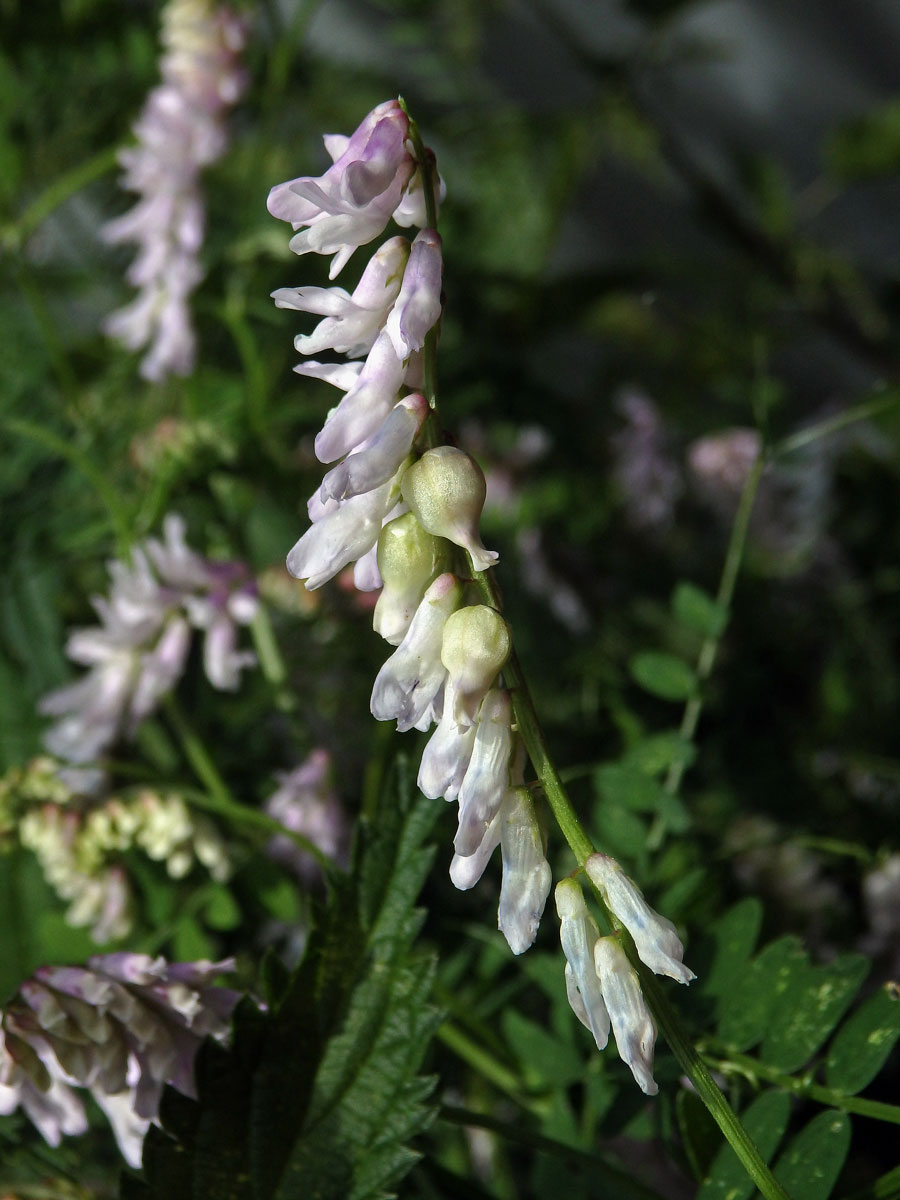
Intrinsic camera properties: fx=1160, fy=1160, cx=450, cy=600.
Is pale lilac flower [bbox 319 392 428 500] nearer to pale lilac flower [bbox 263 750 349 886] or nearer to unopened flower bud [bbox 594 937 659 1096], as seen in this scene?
unopened flower bud [bbox 594 937 659 1096]

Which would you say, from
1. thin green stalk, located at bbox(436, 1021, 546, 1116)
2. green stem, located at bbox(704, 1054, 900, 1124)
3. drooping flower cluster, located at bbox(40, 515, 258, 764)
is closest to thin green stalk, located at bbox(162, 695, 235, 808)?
drooping flower cluster, located at bbox(40, 515, 258, 764)

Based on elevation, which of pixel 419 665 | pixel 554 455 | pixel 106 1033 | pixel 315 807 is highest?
pixel 419 665

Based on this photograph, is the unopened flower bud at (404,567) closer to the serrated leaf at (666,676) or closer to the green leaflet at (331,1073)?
the green leaflet at (331,1073)

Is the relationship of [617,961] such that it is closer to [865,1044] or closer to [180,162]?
[865,1044]

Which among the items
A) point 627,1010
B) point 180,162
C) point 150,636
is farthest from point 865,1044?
point 180,162

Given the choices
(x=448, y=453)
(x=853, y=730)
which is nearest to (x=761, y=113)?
(x=853, y=730)

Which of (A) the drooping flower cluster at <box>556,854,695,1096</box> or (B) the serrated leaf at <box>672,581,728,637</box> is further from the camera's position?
(B) the serrated leaf at <box>672,581,728,637</box>
